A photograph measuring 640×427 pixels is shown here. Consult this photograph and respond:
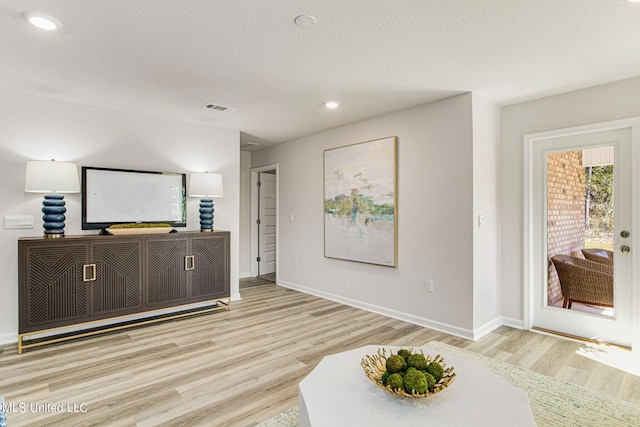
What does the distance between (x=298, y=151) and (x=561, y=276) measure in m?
3.73

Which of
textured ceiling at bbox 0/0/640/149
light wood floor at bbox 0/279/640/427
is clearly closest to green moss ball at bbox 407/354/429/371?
light wood floor at bbox 0/279/640/427

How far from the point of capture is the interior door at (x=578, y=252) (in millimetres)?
2990

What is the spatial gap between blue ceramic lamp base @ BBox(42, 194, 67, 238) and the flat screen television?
32 cm

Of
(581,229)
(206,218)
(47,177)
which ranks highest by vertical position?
(47,177)

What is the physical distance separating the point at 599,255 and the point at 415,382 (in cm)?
287

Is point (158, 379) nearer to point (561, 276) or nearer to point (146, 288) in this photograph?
point (146, 288)

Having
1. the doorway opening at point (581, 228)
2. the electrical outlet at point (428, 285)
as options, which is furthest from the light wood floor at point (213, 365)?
the electrical outlet at point (428, 285)

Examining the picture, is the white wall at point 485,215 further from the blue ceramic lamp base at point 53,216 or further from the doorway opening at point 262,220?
the blue ceramic lamp base at point 53,216

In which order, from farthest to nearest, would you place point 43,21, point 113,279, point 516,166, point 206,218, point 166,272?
point 206,218
point 166,272
point 516,166
point 113,279
point 43,21

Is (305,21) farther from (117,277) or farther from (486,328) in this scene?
(486,328)

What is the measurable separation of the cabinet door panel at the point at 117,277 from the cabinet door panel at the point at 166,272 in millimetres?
107

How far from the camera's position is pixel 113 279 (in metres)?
3.40

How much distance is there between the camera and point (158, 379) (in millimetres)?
2482

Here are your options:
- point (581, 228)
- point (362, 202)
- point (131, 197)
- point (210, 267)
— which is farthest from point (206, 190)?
point (581, 228)
